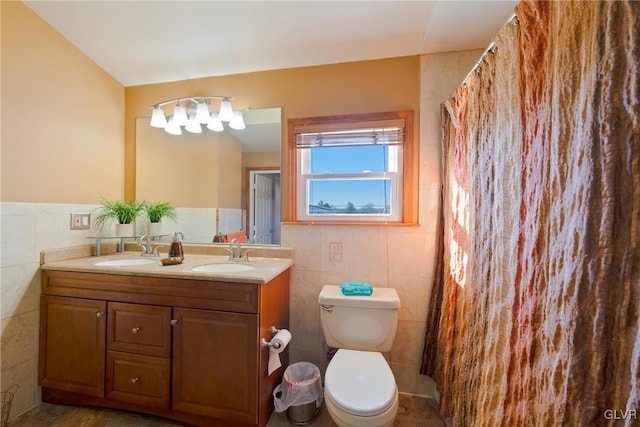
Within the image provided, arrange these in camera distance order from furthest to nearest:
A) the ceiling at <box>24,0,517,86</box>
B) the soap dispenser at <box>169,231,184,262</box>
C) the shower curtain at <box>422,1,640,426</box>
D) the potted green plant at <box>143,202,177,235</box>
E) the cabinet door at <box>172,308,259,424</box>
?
the potted green plant at <box>143,202,177,235</box> → the soap dispenser at <box>169,231,184,262</box> → the ceiling at <box>24,0,517,86</box> → the cabinet door at <box>172,308,259,424</box> → the shower curtain at <box>422,1,640,426</box>

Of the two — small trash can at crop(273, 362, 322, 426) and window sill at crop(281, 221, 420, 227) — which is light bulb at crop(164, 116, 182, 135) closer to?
window sill at crop(281, 221, 420, 227)

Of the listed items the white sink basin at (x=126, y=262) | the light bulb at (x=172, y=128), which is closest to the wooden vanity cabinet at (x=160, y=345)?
the white sink basin at (x=126, y=262)

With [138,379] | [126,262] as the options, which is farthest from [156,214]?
[138,379]

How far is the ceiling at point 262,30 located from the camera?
1.45 m

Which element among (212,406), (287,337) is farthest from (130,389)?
(287,337)

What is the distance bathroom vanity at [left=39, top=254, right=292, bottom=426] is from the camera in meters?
1.35

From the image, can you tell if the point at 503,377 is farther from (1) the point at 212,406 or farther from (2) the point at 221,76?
(2) the point at 221,76

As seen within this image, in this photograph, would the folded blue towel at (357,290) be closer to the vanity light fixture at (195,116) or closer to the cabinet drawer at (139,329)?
the cabinet drawer at (139,329)

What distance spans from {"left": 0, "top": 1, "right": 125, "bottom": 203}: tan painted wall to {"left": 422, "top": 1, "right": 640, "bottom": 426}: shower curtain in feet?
8.15

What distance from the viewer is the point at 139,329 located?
145cm

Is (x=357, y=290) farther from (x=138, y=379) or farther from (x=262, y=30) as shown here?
(x=262, y=30)

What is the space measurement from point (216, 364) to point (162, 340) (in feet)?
1.14

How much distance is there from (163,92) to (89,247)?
134 centimetres

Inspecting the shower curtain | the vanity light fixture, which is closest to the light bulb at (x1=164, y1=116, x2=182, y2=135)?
the vanity light fixture
